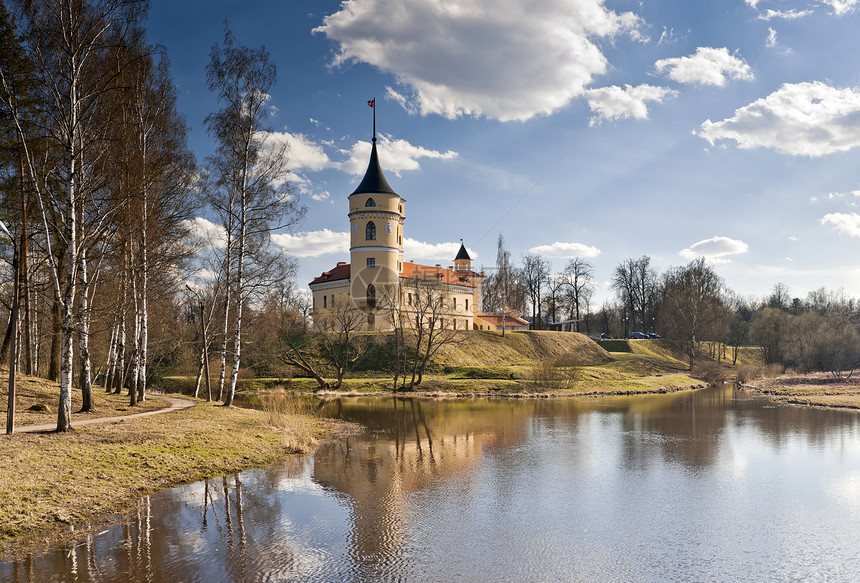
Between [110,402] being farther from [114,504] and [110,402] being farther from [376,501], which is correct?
[376,501]

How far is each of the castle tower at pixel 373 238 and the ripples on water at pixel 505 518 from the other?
39152 millimetres

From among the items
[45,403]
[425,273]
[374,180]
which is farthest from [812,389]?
[45,403]

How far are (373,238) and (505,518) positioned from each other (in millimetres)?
49905

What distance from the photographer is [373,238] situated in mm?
59500

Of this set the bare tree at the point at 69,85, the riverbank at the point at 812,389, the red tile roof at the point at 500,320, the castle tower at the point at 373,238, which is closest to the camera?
the bare tree at the point at 69,85

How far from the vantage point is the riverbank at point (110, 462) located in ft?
31.5

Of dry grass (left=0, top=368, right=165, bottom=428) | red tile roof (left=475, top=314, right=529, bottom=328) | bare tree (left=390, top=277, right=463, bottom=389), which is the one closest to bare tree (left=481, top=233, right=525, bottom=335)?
red tile roof (left=475, top=314, right=529, bottom=328)

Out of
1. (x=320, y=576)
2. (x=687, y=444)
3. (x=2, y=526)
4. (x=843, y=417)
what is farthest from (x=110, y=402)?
(x=843, y=417)

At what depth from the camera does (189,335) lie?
4797 centimetres

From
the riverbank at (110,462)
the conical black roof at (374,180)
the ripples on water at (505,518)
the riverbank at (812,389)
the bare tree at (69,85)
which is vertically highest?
the conical black roof at (374,180)

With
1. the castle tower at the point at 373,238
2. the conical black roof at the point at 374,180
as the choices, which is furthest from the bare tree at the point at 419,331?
the conical black roof at the point at 374,180

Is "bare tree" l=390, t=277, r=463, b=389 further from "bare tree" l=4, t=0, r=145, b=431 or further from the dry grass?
"bare tree" l=4, t=0, r=145, b=431

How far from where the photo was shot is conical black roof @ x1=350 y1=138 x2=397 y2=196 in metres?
59.2

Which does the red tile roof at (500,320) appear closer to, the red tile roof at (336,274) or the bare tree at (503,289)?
the bare tree at (503,289)
